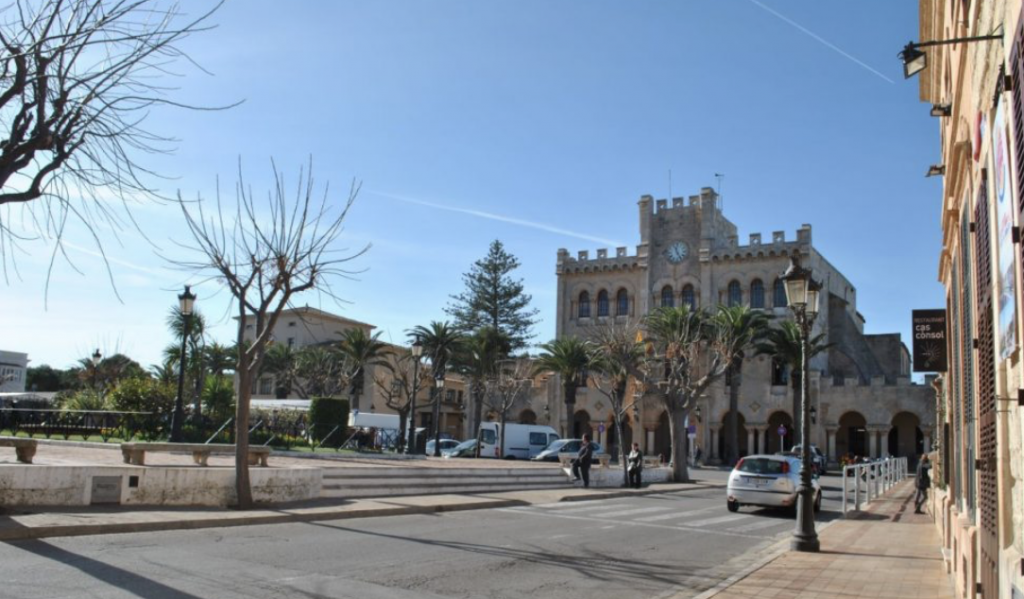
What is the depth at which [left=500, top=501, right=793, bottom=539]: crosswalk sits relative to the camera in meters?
16.9

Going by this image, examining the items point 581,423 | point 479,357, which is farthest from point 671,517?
point 581,423

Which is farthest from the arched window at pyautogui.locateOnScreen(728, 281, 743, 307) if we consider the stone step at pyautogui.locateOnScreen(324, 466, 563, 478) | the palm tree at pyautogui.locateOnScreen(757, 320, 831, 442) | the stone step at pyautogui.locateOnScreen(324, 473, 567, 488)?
the stone step at pyautogui.locateOnScreen(324, 473, 567, 488)

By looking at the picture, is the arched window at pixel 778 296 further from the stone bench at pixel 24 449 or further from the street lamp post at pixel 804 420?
the stone bench at pixel 24 449

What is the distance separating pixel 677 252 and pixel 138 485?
5084 centimetres

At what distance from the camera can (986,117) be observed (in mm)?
5523

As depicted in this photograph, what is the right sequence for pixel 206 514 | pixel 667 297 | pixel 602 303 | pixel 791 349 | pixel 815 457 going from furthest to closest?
pixel 602 303 → pixel 667 297 → pixel 791 349 → pixel 815 457 → pixel 206 514

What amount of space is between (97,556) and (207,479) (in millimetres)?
5243

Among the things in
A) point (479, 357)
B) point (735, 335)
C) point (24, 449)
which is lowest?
point (24, 449)

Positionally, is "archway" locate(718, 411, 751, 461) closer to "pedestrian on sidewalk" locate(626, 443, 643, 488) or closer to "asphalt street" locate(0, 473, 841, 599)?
"pedestrian on sidewalk" locate(626, 443, 643, 488)

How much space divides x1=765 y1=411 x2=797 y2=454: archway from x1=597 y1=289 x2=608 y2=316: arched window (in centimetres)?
1464

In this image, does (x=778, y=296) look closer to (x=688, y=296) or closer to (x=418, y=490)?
(x=688, y=296)

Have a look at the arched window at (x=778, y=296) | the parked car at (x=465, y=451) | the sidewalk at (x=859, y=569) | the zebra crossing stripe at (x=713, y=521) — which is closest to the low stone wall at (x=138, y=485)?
the zebra crossing stripe at (x=713, y=521)

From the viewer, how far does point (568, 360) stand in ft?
177

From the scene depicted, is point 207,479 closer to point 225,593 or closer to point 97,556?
point 97,556
